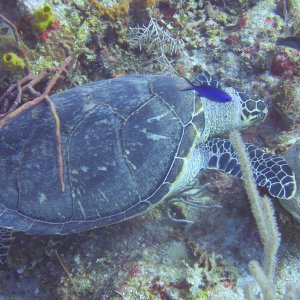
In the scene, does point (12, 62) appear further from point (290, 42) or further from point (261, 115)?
point (290, 42)

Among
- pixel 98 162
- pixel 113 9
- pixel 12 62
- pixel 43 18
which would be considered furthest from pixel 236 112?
pixel 12 62

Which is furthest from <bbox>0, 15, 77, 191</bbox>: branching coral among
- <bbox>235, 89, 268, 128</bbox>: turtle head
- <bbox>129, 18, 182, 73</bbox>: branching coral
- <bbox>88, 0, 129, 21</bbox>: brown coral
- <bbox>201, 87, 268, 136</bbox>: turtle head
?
<bbox>235, 89, 268, 128</bbox>: turtle head

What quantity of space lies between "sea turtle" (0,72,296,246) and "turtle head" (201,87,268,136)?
55 cm

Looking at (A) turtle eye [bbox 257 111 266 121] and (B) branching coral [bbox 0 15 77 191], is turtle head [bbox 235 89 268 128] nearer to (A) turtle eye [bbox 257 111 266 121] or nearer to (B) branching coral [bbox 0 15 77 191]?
(A) turtle eye [bbox 257 111 266 121]

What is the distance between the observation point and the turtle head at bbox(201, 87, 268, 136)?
128 inches

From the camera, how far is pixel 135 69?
3932 mm

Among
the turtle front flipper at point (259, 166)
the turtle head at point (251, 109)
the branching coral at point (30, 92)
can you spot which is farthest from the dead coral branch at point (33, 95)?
the turtle head at point (251, 109)

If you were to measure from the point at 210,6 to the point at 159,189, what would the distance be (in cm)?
345

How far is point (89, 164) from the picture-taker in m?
2.55

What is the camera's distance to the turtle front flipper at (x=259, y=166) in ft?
8.46

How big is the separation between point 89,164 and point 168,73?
6.75 ft

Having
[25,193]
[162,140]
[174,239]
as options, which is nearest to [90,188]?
[25,193]

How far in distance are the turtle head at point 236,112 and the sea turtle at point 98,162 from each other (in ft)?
1.81

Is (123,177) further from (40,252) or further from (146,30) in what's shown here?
(146,30)
